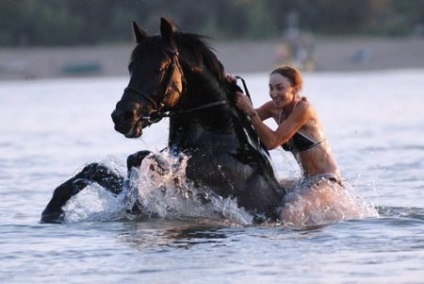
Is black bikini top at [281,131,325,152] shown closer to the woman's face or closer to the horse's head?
the woman's face

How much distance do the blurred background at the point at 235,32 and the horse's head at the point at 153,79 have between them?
45122 mm

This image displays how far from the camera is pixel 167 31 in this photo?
11.2 meters

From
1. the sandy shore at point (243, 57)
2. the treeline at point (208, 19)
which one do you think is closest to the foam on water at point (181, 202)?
the sandy shore at point (243, 57)

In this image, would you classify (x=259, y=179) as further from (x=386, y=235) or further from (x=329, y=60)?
(x=329, y=60)

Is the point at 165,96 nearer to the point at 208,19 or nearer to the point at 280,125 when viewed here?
the point at 280,125

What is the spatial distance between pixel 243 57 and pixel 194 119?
47.0 m

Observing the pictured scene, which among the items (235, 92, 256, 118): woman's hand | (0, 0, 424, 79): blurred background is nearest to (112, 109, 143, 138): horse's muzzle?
(235, 92, 256, 118): woman's hand

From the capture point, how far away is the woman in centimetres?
1165

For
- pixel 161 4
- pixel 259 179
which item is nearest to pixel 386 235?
pixel 259 179

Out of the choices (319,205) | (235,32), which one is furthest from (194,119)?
(235,32)

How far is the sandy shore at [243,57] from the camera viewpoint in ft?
186

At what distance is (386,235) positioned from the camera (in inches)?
447

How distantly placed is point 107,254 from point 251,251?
0.92m

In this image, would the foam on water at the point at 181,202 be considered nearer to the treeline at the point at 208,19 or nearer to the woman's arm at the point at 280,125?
the woman's arm at the point at 280,125
